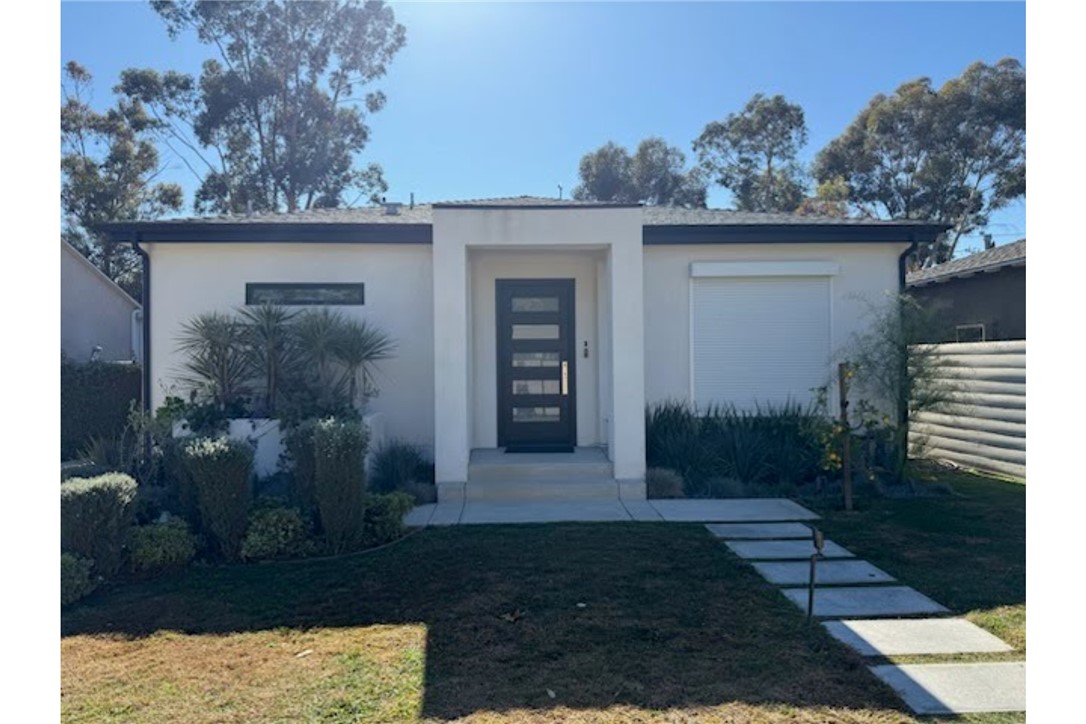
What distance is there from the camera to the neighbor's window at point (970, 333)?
1419 cm

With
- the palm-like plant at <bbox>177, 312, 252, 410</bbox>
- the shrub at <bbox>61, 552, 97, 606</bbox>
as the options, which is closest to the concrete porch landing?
the shrub at <bbox>61, 552, 97, 606</bbox>

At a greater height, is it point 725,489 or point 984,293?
point 984,293

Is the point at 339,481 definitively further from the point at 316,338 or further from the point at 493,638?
the point at 316,338

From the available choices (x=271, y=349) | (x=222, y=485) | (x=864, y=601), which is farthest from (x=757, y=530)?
(x=271, y=349)

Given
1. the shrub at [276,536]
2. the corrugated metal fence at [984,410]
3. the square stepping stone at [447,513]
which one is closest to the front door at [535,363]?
the square stepping stone at [447,513]

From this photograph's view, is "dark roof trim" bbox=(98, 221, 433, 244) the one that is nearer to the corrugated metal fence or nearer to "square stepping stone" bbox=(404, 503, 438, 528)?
"square stepping stone" bbox=(404, 503, 438, 528)

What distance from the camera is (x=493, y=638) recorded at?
165 inches

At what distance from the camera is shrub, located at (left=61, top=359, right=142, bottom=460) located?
12.0m

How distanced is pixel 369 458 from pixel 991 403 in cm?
882

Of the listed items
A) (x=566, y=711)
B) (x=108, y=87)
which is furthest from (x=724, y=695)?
(x=108, y=87)

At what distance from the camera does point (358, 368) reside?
30.3ft

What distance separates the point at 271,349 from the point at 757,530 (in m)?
6.03

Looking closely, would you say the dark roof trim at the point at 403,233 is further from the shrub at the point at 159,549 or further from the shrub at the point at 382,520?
the shrub at the point at 159,549
